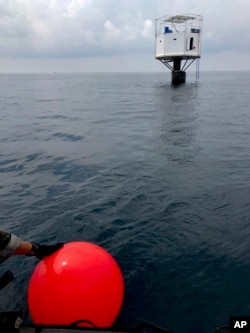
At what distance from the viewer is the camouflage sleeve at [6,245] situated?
448 cm

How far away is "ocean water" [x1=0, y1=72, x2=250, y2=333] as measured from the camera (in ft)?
19.5

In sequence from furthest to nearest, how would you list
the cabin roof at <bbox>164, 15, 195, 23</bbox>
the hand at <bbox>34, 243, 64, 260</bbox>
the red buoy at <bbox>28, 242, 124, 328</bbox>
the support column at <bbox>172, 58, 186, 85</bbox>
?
1. the support column at <bbox>172, 58, 186, 85</bbox>
2. the cabin roof at <bbox>164, 15, 195, 23</bbox>
3. the hand at <bbox>34, 243, 64, 260</bbox>
4. the red buoy at <bbox>28, 242, 124, 328</bbox>

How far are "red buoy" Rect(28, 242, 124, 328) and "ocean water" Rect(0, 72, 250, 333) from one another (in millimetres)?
1304

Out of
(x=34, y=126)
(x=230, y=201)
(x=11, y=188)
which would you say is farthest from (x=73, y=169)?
(x=34, y=126)

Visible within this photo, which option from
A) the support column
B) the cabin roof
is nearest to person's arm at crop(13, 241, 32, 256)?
the cabin roof

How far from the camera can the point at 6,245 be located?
4.52 meters

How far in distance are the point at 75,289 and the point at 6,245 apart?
1140 millimetres

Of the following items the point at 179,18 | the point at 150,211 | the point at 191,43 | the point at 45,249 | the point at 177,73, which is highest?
the point at 179,18

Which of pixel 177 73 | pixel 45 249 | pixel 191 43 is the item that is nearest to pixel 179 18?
pixel 191 43

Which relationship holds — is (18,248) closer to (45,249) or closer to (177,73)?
(45,249)

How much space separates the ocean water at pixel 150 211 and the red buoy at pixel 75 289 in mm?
1304

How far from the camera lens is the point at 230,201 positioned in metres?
9.63

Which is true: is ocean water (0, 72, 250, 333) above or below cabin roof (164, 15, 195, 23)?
below

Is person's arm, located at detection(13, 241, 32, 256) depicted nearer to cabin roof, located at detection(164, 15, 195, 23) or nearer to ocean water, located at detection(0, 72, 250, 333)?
ocean water, located at detection(0, 72, 250, 333)
